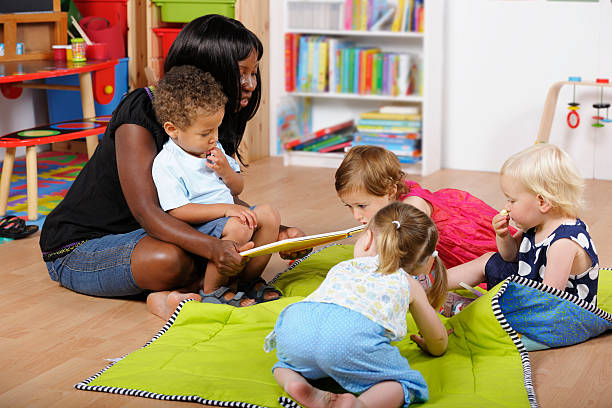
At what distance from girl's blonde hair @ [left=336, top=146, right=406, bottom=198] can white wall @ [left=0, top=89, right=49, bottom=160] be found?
260cm

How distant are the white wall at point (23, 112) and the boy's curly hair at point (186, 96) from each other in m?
2.37

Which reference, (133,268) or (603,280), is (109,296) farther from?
(603,280)

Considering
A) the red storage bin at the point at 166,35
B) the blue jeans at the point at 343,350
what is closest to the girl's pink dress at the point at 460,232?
the blue jeans at the point at 343,350

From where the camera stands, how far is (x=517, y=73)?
380 centimetres

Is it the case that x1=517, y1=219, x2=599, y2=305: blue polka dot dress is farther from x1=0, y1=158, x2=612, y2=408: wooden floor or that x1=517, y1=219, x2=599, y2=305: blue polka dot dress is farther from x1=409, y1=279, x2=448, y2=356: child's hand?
x1=409, y1=279, x2=448, y2=356: child's hand

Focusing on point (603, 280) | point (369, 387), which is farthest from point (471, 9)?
point (369, 387)

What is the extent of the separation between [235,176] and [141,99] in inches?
12.1

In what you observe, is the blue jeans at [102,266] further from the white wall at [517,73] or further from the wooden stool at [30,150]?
the white wall at [517,73]

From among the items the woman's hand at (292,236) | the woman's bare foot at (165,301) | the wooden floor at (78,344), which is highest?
the woman's hand at (292,236)

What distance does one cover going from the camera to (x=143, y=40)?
4.21 meters

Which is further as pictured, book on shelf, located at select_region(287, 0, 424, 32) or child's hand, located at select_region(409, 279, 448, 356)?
book on shelf, located at select_region(287, 0, 424, 32)

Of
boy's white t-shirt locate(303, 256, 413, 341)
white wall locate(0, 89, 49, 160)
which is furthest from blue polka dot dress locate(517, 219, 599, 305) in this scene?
white wall locate(0, 89, 49, 160)

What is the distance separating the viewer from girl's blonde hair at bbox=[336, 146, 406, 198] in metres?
2.00

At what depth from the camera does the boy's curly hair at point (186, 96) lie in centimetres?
195
